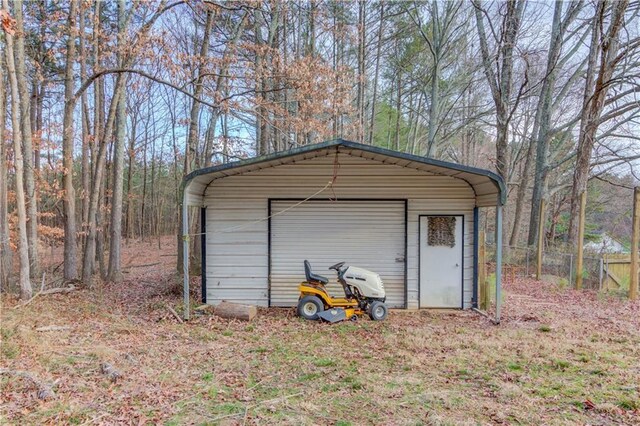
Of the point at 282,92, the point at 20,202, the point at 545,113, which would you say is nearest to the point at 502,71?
the point at 545,113

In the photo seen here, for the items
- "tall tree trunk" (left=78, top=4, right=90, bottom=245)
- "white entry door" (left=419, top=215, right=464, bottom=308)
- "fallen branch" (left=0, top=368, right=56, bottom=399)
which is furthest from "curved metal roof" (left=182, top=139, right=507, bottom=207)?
"tall tree trunk" (left=78, top=4, right=90, bottom=245)

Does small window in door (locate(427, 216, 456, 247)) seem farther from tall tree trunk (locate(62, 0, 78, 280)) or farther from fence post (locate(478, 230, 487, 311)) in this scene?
tall tree trunk (locate(62, 0, 78, 280))

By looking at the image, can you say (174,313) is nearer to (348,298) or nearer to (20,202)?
(348,298)

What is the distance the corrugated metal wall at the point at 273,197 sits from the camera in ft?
23.7

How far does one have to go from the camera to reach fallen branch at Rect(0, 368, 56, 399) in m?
3.19

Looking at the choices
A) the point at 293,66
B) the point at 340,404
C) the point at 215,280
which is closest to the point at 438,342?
the point at 340,404

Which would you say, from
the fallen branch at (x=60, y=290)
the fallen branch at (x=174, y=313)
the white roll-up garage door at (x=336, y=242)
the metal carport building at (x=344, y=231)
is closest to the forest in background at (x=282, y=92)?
the fallen branch at (x=60, y=290)

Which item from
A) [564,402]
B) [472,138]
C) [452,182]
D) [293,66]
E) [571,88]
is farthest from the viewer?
[472,138]

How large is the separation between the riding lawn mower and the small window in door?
1.48 metres

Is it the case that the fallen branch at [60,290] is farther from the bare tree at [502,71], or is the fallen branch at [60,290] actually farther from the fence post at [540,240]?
the bare tree at [502,71]

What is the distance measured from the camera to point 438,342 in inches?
202

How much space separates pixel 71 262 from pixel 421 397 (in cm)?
809

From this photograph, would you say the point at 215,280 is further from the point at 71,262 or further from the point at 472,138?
the point at 472,138

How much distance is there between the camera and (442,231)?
7238mm
